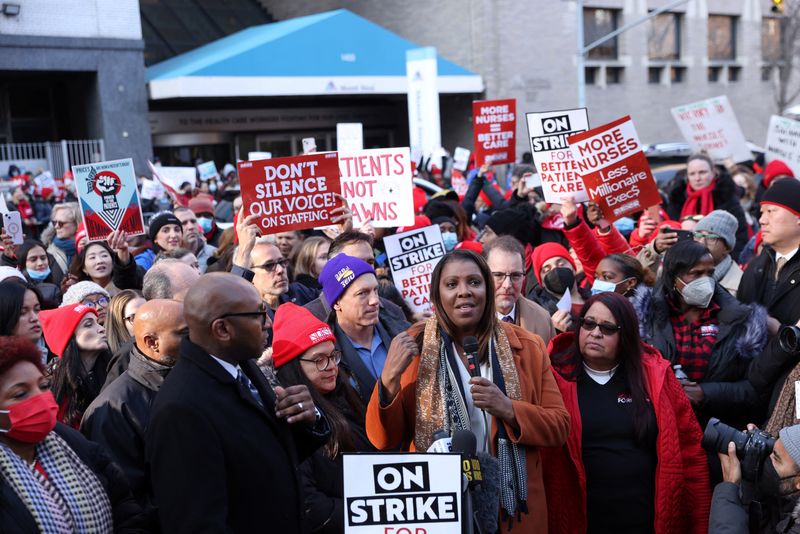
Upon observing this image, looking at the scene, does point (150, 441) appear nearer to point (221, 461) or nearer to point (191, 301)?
point (221, 461)

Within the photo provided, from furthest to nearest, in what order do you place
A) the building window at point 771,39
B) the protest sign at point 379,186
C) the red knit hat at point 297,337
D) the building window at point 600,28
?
the building window at point 771,39
the building window at point 600,28
the protest sign at point 379,186
the red knit hat at point 297,337

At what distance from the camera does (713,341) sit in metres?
4.55

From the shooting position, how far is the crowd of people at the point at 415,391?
2787 millimetres

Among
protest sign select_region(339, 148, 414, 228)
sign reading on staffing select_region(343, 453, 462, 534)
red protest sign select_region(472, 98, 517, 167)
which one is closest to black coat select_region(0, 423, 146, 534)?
sign reading on staffing select_region(343, 453, 462, 534)

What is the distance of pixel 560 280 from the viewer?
5395 millimetres

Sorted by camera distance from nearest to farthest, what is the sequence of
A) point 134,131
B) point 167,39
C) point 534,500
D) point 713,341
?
point 534,500 < point 713,341 < point 134,131 < point 167,39

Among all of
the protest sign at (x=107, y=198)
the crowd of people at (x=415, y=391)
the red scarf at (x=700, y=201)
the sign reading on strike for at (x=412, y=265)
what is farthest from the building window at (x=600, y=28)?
the crowd of people at (x=415, y=391)

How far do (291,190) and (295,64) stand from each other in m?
19.6

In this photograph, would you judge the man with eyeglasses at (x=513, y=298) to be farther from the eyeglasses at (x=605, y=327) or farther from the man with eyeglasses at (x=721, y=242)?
the man with eyeglasses at (x=721, y=242)

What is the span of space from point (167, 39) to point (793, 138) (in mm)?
22893

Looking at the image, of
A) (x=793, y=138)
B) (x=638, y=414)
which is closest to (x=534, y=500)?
(x=638, y=414)

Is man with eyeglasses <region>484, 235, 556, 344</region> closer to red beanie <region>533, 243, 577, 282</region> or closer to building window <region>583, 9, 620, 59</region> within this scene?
red beanie <region>533, 243, 577, 282</region>

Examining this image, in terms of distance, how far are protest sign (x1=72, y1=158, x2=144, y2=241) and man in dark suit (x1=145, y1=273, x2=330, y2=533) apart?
14.7 ft

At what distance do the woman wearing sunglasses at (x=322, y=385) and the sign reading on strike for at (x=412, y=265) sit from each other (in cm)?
184
